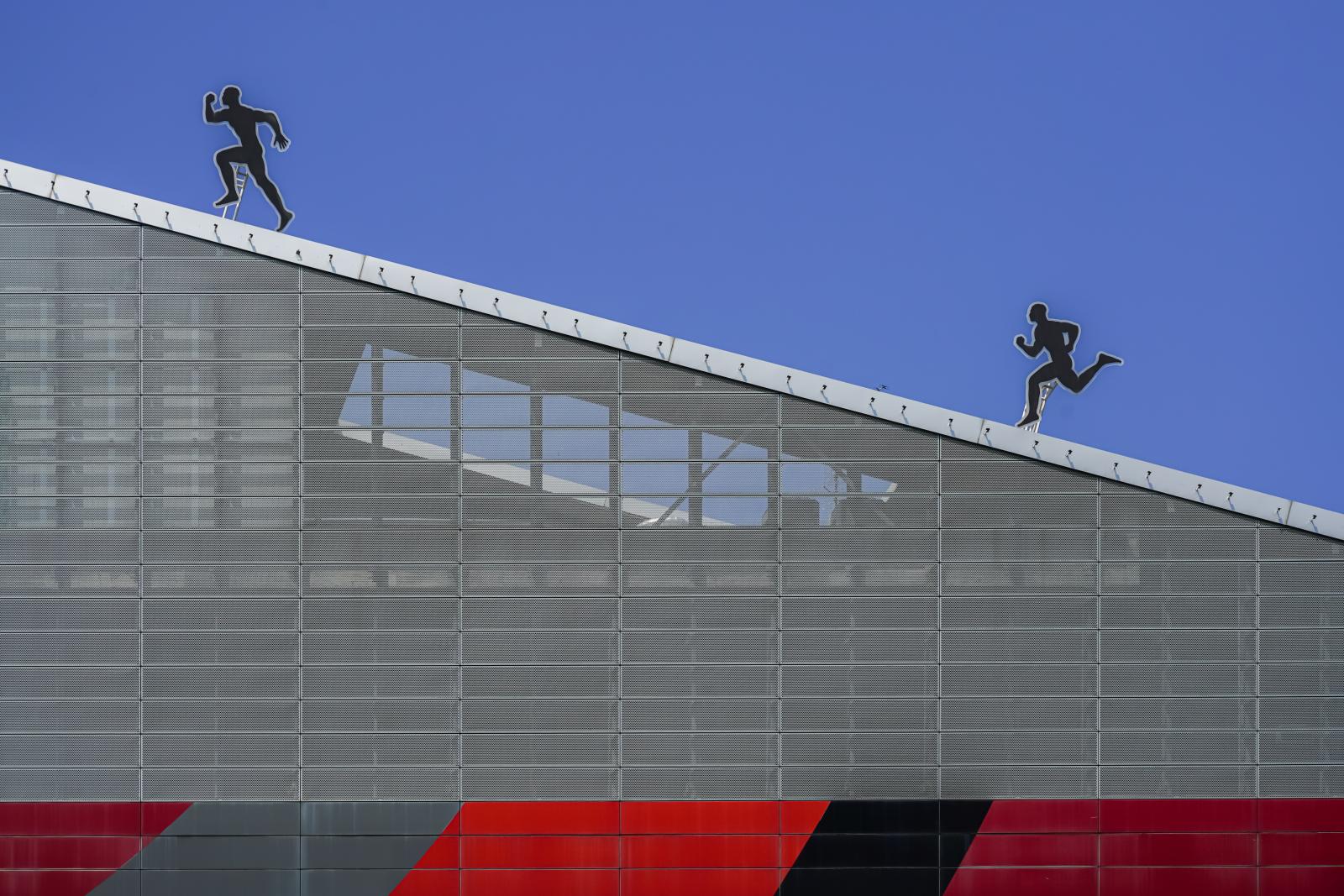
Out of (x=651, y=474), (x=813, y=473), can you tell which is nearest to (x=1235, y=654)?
(x=813, y=473)

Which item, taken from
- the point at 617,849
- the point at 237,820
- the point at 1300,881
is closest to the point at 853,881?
the point at 617,849

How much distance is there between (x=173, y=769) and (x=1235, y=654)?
40.7 feet

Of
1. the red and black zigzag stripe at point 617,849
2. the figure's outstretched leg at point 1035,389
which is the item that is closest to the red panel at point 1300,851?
the red and black zigzag stripe at point 617,849

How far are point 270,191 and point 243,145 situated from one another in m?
0.65

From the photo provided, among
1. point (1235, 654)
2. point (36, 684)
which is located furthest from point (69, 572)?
point (1235, 654)

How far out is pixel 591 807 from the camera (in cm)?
1374

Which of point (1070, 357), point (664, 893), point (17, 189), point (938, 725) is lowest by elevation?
point (664, 893)

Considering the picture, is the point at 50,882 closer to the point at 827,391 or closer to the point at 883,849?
the point at 883,849

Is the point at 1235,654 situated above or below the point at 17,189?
below

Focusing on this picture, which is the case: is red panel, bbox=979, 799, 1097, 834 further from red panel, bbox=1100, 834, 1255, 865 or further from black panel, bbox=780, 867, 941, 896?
black panel, bbox=780, 867, 941, 896

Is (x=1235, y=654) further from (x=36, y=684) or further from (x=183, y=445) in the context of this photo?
(x=36, y=684)

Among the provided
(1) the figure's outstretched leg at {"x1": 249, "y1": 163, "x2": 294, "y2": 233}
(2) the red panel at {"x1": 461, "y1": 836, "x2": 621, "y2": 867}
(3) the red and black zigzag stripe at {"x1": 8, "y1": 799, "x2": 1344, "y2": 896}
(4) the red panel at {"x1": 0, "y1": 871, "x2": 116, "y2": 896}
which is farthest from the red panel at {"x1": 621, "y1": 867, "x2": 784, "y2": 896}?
(1) the figure's outstretched leg at {"x1": 249, "y1": 163, "x2": 294, "y2": 233}

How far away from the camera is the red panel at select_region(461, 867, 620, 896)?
1374 centimetres

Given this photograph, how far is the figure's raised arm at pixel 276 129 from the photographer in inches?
567
